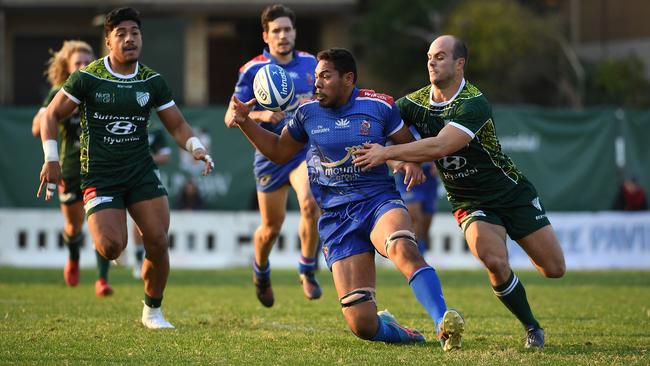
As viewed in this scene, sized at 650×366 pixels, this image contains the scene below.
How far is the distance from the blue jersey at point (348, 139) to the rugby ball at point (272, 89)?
0.27 metres

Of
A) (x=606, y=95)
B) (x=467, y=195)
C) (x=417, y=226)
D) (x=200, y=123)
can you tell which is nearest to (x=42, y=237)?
(x=200, y=123)

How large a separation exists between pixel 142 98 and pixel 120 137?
0.37 m

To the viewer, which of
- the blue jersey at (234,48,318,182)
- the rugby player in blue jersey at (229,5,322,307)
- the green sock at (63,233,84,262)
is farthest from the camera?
the green sock at (63,233,84,262)

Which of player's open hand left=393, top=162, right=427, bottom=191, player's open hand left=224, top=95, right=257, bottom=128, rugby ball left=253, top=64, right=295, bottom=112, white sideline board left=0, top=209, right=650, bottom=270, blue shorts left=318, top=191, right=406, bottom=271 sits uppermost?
rugby ball left=253, top=64, right=295, bottom=112

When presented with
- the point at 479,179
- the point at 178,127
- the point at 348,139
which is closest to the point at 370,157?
the point at 348,139

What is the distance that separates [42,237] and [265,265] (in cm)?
868

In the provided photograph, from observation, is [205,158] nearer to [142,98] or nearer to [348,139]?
[142,98]

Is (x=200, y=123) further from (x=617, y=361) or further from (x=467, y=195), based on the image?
(x=617, y=361)

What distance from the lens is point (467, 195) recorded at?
814cm

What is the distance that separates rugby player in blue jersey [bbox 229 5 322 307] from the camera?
10.0 meters

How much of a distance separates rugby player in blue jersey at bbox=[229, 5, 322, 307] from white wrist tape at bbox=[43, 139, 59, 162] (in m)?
2.07

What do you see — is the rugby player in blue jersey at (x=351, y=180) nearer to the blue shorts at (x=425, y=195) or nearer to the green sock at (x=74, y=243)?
the green sock at (x=74, y=243)

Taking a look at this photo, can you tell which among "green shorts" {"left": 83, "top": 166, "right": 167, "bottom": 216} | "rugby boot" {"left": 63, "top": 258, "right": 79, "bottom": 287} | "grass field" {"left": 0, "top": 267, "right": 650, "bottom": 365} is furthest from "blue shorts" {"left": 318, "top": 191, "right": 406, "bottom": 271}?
"rugby boot" {"left": 63, "top": 258, "right": 79, "bottom": 287}

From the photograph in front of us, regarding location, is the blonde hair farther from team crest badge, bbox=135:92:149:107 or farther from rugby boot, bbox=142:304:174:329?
rugby boot, bbox=142:304:174:329
